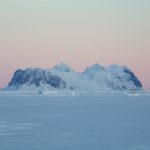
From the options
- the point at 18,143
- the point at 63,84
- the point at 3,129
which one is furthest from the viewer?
the point at 63,84

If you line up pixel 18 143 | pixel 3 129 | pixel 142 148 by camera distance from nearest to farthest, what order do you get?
pixel 142 148 < pixel 18 143 < pixel 3 129

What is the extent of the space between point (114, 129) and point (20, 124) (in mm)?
6761

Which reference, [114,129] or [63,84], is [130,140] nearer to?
[114,129]

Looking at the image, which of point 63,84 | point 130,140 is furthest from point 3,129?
point 63,84

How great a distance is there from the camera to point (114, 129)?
29969 mm

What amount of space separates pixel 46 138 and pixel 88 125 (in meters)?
7.65

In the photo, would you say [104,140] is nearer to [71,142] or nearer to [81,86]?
[71,142]

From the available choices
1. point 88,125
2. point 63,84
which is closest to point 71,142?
point 88,125

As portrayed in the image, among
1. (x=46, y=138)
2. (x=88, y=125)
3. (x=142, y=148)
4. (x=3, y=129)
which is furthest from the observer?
(x=88, y=125)

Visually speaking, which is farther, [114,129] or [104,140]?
[114,129]

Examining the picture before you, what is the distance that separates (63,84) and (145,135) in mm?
171684

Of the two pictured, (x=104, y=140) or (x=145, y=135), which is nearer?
(x=104, y=140)

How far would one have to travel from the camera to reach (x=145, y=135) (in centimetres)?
2678

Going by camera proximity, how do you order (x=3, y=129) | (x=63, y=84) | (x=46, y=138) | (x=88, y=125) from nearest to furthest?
(x=46, y=138) → (x=3, y=129) → (x=88, y=125) → (x=63, y=84)
